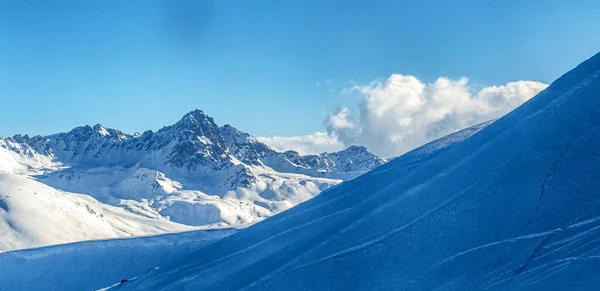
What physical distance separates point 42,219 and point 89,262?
241 feet

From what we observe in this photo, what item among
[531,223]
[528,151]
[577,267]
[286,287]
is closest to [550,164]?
[528,151]

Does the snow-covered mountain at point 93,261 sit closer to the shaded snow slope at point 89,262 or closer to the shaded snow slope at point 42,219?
the shaded snow slope at point 89,262

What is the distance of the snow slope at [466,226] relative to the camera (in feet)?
112

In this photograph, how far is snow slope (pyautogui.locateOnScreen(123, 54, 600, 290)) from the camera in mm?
34281

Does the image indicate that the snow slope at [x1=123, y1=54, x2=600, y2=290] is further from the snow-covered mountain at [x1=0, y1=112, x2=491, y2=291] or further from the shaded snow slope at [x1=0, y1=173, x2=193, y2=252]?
the shaded snow slope at [x1=0, y1=173, x2=193, y2=252]

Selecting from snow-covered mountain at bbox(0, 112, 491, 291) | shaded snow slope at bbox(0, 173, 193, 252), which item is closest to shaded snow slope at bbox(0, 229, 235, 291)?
snow-covered mountain at bbox(0, 112, 491, 291)

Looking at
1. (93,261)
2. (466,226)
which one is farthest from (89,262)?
(466,226)

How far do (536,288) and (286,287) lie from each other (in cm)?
1678

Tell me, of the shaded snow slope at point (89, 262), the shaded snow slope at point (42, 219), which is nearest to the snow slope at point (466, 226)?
the shaded snow slope at point (89, 262)

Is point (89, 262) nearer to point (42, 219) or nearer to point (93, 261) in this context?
point (93, 261)

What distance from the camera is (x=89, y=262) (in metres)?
98.2

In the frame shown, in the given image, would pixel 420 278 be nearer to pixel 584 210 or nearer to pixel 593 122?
pixel 584 210

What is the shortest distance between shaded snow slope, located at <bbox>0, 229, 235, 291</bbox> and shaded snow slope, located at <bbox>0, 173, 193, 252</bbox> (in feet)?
126

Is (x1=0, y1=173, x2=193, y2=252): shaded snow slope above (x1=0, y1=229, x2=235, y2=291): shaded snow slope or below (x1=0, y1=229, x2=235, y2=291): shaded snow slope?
above
